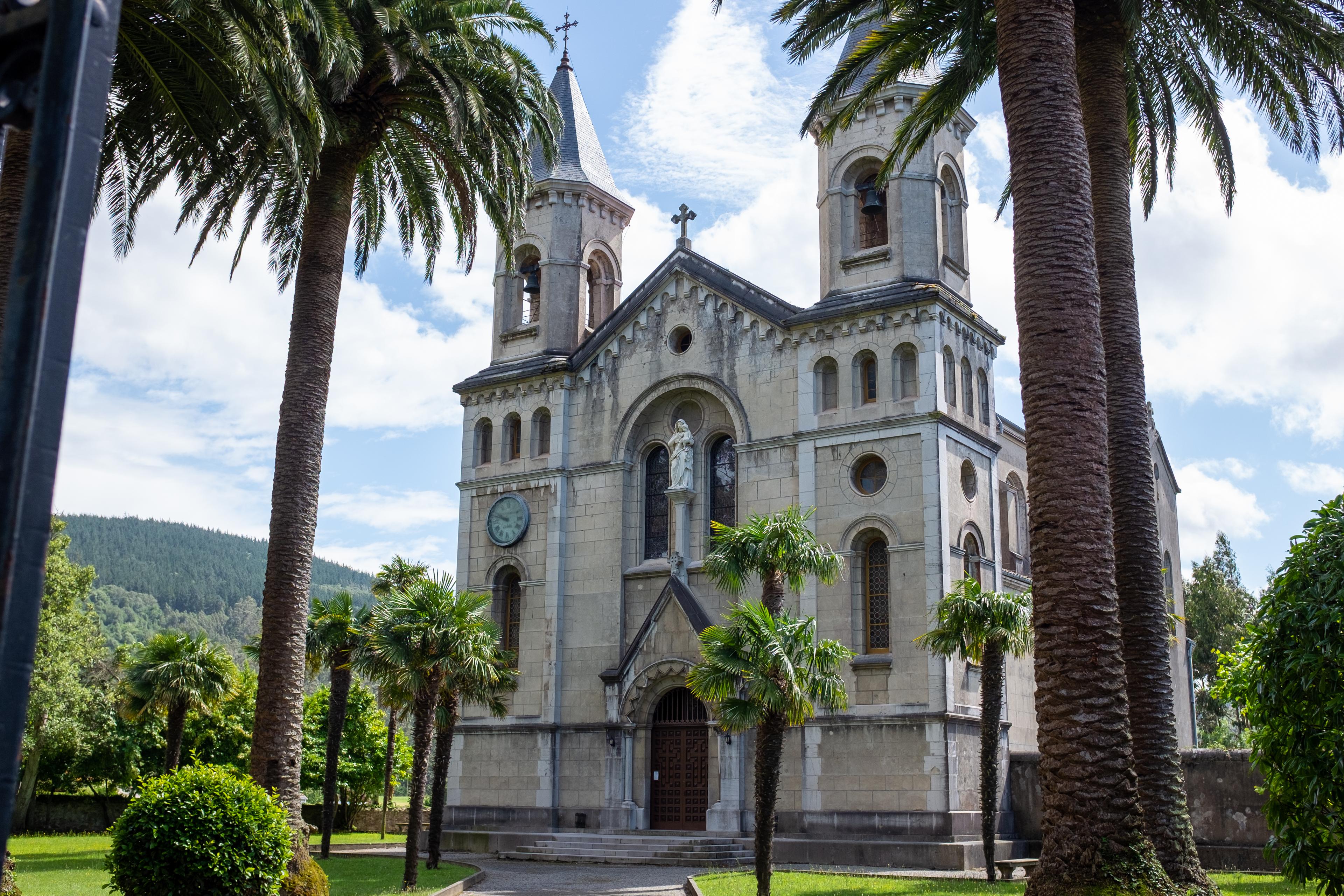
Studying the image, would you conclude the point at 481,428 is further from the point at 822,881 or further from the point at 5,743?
the point at 5,743

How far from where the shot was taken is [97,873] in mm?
25141

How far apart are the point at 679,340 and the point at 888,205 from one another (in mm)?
6976

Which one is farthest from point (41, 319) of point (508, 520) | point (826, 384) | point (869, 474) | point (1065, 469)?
point (508, 520)

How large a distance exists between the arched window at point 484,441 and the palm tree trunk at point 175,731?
11.2 m

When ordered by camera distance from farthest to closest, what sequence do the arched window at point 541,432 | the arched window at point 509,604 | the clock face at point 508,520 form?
the arched window at point 541,432 < the clock face at point 508,520 < the arched window at point 509,604

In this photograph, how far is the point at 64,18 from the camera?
364 centimetres

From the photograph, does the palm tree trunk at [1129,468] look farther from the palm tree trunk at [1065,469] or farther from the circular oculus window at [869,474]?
the circular oculus window at [869,474]

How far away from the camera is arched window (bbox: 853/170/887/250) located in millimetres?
31641

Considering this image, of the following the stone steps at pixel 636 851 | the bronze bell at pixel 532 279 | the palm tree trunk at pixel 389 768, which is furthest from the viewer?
the palm tree trunk at pixel 389 768

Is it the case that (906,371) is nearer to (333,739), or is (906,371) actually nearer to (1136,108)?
(1136,108)

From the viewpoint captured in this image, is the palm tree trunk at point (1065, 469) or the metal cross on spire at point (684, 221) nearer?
the palm tree trunk at point (1065, 469)

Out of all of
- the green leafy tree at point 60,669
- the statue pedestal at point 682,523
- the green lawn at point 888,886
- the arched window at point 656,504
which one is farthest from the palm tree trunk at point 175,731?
the green lawn at point 888,886

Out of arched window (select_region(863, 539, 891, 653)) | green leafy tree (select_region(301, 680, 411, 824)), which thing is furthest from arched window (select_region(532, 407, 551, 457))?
green leafy tree (select_region(301, 680, 411, 824))

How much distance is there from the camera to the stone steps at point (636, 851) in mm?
27062
